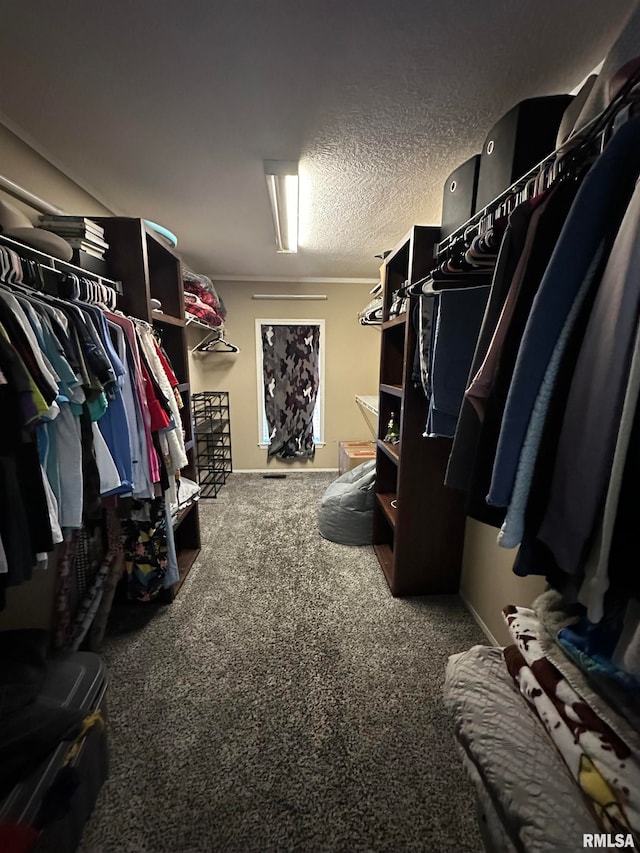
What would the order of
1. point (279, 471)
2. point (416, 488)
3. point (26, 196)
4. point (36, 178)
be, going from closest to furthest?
point (26, 196), point (36, 178), point (416, 488), point (279, 471)

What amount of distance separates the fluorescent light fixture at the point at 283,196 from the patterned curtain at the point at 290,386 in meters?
1.49

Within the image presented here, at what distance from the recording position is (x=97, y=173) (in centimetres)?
167

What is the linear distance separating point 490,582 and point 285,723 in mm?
1151

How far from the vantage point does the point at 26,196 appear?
1.23 meters

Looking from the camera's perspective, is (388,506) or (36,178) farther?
(388,506)

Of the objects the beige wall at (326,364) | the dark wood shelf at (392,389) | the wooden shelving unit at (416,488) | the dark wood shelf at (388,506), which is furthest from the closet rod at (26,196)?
the dark wood shelf at (388,506)

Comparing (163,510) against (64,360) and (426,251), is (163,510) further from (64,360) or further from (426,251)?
(426,251)

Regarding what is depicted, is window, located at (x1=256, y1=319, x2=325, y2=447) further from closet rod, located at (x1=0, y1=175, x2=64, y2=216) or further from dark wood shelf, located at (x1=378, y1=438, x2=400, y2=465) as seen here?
closet rod, located at (x1=0, y1=175, x2=64, y2=216)

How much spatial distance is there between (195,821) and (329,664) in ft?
2.21

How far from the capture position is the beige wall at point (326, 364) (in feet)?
12.4

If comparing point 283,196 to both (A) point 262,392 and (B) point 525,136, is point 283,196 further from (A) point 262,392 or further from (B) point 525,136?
(A) point 262,392

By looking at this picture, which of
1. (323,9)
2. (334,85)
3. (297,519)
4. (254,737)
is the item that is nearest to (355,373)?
(297,519)

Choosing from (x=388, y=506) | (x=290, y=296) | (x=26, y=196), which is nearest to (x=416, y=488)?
(x=388, y=506)

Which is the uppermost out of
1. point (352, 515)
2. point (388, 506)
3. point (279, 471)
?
point (388, 506)
